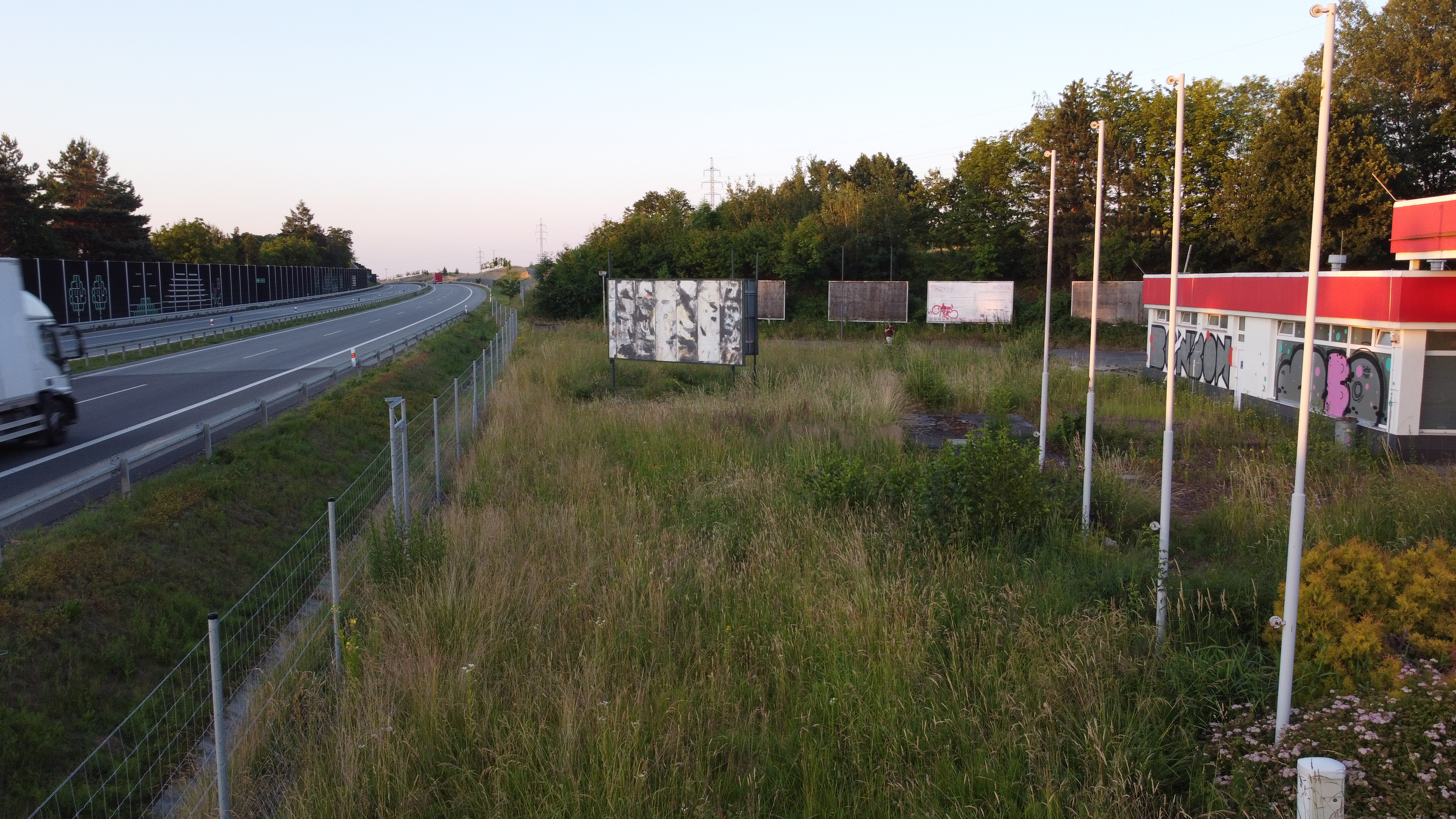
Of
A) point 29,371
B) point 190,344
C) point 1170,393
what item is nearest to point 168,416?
point 29,371

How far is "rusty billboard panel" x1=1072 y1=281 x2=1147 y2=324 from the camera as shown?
42.2 m

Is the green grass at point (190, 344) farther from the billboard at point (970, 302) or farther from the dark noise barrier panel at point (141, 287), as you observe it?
the billboard at point (970, 302)

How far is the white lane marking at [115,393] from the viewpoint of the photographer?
19828mm

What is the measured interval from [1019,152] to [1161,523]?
48814mm

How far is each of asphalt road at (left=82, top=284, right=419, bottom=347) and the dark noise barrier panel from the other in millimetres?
925

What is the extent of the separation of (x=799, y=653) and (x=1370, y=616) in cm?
369

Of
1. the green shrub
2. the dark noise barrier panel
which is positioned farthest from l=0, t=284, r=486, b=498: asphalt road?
the green shrub

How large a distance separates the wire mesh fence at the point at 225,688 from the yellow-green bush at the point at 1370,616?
650 cm

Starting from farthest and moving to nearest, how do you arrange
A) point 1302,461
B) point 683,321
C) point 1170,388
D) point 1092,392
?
point 683,321 < point 1092,392 < point 1170,388 < point 1302,461

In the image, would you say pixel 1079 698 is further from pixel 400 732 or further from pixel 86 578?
pixel 86 578

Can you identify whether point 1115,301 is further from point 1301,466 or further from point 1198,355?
point 1301,466

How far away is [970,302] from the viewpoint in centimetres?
4191

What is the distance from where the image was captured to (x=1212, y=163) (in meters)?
46.5

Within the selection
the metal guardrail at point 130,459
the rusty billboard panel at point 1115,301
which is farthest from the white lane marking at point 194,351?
the rusty billboard panel at point 1115,301
